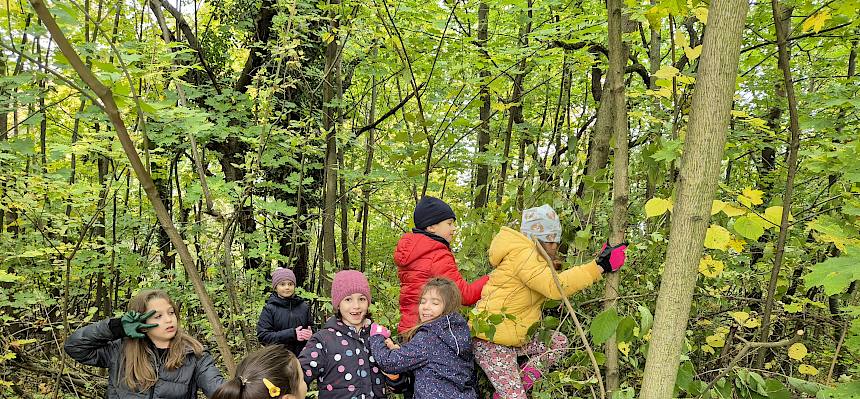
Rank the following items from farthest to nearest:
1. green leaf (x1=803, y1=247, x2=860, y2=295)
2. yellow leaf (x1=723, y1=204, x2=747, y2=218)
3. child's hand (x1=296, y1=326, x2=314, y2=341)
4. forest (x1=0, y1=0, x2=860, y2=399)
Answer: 1. child's hand (x1=296, y1=326, x2=314, y2=341)
2. yellow leaf (x1=723, y1=204, x2=747, y2=218)
3. forest (x1=0, y1=0, x2=860, y2=399)
4. green leaf (x1=803, y1=247, x2=860, y2=295)

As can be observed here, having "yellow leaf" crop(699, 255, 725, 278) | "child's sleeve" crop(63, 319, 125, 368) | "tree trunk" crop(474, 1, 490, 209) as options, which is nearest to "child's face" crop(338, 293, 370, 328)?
"child's sleeve" crop(63, 319, 125, 368)

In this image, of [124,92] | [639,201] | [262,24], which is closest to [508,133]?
[639,201]

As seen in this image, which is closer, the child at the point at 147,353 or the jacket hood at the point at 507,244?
the child at the point at 147,353

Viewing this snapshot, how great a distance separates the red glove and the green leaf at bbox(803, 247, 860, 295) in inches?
24.0

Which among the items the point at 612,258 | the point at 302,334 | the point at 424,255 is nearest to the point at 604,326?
the point at 612,258

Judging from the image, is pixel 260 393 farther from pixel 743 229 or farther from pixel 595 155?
pixel 595 155

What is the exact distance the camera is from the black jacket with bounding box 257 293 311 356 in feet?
13.2

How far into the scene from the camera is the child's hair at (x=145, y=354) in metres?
2.45

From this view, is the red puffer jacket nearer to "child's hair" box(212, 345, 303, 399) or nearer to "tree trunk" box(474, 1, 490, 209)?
"tree trunk" box(474, 1, 490, 209)

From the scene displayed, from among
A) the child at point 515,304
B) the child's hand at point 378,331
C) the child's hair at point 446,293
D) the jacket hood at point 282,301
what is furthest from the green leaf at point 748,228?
the jacket hood at point 282,301

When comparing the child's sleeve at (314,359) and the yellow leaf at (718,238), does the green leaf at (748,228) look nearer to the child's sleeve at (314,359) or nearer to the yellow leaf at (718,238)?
the yellow leaf at (718,238)

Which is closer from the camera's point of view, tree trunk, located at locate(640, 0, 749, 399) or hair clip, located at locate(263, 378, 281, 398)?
tree trunk, located at locate(640, 0, 749, 399)

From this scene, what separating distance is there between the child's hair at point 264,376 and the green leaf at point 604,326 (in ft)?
3.70

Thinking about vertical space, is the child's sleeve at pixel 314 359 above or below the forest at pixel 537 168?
below
